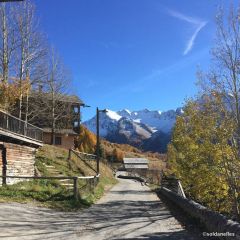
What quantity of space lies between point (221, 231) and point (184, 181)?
21.6 meters

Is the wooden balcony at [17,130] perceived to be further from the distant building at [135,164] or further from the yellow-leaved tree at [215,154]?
the distant building at [135,164]

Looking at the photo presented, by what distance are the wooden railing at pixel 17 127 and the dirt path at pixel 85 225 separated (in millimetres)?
8440

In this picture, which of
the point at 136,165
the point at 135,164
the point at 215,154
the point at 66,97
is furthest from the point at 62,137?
the point at 135,164

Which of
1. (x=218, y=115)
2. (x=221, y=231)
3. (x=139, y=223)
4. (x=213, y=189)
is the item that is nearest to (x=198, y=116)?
(x=218, y=115)

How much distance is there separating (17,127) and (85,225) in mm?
15949

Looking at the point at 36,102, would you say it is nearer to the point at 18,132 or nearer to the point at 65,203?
the point at 18,132

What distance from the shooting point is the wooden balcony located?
85.1ft

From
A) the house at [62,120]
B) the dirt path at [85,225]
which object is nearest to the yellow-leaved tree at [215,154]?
the dirt path at [85,225]

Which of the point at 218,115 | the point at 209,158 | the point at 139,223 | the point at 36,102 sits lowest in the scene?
the point at 139,223

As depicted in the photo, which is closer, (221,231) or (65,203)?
(221,231)

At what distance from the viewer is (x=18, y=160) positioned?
28953mm

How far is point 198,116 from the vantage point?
21.8 metres

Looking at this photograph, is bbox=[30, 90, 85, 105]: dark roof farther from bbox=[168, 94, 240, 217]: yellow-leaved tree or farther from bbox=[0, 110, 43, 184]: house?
bbox=[168, 94, 240, 217]: yellow-leaved tree

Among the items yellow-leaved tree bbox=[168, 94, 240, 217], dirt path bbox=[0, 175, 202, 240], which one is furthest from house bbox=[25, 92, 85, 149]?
dirt path bbox=[0, 175, 202, 240]
